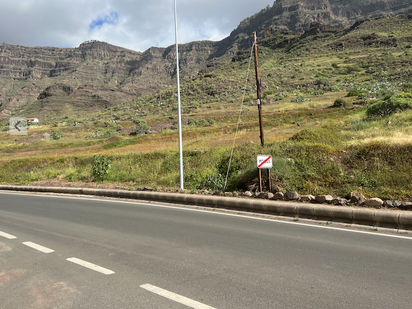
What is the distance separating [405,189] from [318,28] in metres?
175

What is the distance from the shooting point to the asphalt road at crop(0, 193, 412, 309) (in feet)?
13.2

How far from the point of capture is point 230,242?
6.56 m

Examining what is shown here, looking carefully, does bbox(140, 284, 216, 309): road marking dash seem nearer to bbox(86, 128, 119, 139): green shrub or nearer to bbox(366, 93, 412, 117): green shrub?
bbox(366, 93, 412, 117): green shrub

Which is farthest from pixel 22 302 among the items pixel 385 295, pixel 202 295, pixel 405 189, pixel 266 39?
pixel 266 39

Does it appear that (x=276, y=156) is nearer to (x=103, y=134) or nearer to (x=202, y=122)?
(x=202, y=122)

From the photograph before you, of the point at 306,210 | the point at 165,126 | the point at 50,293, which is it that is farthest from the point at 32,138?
the point at 50,293

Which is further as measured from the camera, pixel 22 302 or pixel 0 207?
pixel 0 207

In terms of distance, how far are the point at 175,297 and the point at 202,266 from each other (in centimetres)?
116

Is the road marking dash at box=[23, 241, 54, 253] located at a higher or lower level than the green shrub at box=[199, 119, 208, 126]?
lower

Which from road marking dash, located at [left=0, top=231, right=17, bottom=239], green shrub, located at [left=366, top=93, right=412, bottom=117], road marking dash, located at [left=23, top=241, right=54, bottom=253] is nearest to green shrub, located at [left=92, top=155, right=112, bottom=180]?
road marking dash, located at [left=0, top=231, right=17, bottom=239]

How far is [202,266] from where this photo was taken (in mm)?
5180

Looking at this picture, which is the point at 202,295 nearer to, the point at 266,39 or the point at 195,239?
the point at 195,239

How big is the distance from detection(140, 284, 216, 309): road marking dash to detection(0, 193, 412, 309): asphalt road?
0.01m

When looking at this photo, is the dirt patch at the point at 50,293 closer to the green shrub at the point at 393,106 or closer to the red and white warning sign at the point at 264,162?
the red and white warning sign at the point at 264,162
